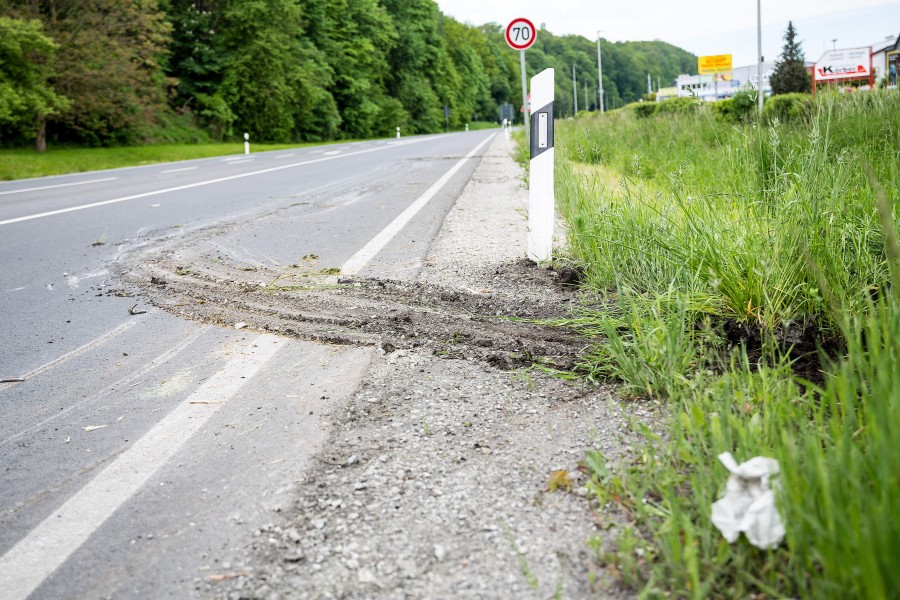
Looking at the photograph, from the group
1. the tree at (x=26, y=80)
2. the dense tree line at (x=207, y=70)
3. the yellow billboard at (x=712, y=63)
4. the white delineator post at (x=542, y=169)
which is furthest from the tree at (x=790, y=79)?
the white delineator post at (x=542, y=169)

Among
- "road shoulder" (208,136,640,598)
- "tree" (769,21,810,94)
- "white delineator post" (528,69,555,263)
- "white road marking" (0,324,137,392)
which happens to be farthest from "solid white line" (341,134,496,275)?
"tree" (769,21,810,94)

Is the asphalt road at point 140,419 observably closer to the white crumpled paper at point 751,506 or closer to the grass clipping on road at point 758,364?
the grass clipping on road at point 758,364

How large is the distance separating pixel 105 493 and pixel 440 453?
100 centimetres

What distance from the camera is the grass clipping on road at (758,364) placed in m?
1.54

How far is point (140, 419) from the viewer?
2744 millimetres

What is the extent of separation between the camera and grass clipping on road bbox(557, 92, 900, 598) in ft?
5.06

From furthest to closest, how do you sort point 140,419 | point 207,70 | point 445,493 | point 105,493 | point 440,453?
point 207,70
point 140,419
point 440,453
point 105,493
point 445,493

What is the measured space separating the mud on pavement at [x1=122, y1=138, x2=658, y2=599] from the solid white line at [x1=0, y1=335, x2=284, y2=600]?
0.43m

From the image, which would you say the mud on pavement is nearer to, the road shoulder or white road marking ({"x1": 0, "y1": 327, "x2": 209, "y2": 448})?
the road shoulder

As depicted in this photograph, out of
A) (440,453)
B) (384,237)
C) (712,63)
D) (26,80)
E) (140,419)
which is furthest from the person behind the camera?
(712,63)

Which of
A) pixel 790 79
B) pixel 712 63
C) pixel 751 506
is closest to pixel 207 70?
pixel 790 79

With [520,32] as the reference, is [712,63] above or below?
above

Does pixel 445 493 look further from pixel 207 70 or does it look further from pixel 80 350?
pixel 207 70

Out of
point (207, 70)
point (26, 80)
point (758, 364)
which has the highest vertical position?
point (207, 70)
